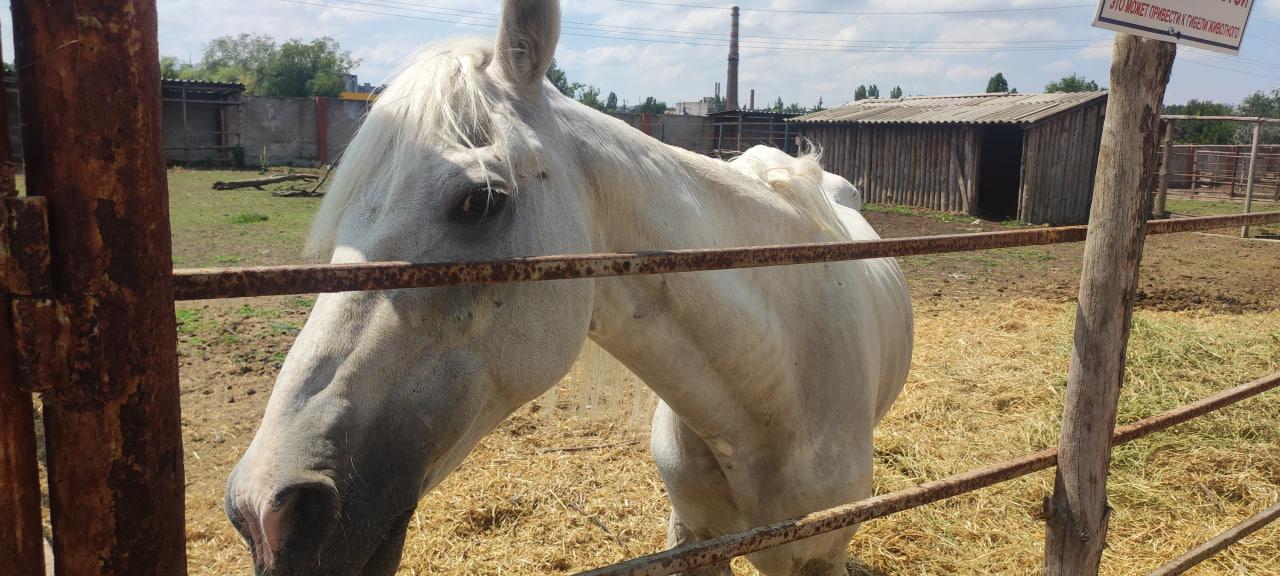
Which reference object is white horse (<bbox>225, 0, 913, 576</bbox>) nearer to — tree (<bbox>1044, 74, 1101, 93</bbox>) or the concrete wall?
the concrete wall

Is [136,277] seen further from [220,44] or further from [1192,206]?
[220,44]

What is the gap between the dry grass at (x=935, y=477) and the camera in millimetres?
3375

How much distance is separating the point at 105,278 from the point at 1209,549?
2.70 m

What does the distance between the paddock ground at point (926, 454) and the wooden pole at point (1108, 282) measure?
0.42 ft

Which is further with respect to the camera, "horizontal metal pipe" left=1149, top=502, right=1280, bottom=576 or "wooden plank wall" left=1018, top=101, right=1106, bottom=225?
"wooden plank wall" left=1018, top=101, right=1106, bottom=225

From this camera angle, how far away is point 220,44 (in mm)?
54312

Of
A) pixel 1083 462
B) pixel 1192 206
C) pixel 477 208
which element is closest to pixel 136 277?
pixel 477 208

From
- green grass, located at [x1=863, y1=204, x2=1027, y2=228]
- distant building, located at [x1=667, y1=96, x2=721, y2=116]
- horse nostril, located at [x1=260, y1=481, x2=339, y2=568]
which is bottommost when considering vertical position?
green grass, located at [x1=863, y1=204, x2=1027, y2=228]

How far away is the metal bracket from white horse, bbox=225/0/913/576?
43cm

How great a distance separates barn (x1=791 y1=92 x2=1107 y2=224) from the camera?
1620 cm

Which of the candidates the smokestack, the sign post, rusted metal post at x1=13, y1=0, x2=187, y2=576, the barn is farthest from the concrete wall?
rusted metal post at x1=13, y1=0, x2=187, y2=576

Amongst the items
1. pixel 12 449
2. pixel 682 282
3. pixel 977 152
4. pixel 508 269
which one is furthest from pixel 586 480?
pixel 977 152

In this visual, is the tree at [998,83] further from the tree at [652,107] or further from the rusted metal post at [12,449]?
the rusted metal post at [12,449]

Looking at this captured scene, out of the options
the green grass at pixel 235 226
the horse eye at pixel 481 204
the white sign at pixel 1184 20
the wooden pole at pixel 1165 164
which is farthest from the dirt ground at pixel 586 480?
the wooden pole at pixel 1165 164
